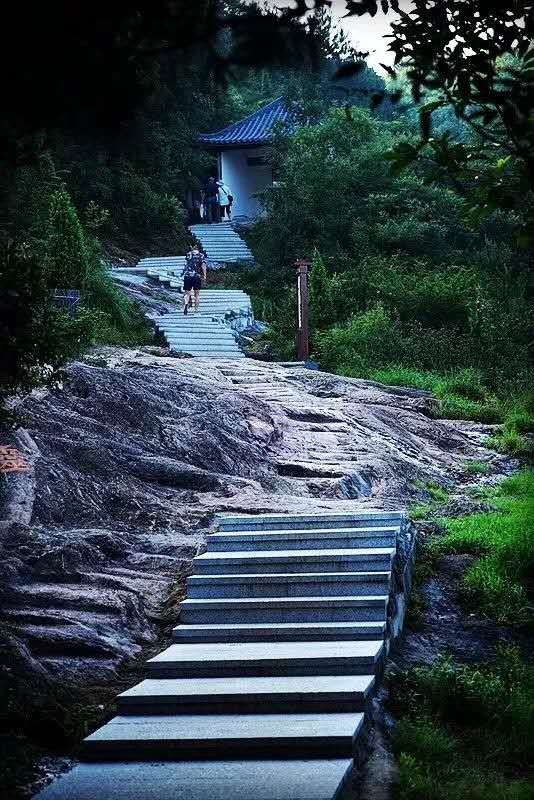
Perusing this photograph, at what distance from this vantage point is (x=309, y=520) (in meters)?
10.0

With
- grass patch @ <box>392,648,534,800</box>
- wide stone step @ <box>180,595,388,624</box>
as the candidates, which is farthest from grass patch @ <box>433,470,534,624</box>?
wide stone step @ <box>180,595,388,624</box>

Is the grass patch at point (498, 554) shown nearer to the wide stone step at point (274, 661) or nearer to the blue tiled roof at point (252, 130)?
the wide stone step at point (274, 661)

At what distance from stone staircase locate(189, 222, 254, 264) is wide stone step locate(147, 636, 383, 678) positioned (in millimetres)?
28265

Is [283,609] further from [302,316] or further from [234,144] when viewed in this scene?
[234,144]

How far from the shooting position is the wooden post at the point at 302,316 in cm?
2275

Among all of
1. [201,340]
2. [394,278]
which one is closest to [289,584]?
[201,340]

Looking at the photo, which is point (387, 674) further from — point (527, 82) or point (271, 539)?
point (527, 82)

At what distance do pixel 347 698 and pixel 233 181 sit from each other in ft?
123

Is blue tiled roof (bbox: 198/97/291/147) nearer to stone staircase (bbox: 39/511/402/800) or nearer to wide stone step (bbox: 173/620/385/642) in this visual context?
stone staircase (bbox: 39/511/402/800)

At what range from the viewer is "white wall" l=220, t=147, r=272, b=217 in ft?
139

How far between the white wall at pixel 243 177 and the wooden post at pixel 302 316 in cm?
1948

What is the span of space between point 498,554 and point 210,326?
53.1ft

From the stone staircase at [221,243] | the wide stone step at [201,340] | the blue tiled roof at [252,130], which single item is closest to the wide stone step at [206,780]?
the wide stone step at [201,340]

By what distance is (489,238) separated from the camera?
31203 millimetres
